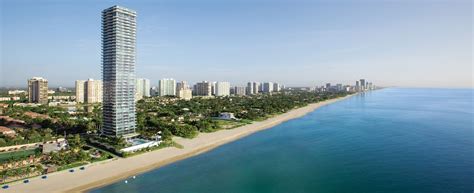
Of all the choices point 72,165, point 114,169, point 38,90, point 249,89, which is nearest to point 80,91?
point 38,90

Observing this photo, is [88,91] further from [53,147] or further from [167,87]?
[53,147]

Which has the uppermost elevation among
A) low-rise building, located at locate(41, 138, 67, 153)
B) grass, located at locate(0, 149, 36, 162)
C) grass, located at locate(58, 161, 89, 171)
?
low-rise building, located at locate(41, 138, 67, 153)

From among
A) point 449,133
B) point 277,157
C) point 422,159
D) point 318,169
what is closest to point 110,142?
point 277,157

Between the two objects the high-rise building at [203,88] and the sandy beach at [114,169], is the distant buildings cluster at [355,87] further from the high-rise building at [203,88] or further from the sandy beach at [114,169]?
the sandy beach at [114,169]

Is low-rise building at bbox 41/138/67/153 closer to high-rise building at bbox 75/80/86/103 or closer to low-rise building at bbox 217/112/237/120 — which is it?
low-rise building at bbox 217/112/237/120

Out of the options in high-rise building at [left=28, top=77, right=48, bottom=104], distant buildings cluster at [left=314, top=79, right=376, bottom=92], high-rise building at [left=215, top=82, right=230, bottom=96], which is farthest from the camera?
distant buildings cluster at [left=314, top=79, right=376, bottom=92]

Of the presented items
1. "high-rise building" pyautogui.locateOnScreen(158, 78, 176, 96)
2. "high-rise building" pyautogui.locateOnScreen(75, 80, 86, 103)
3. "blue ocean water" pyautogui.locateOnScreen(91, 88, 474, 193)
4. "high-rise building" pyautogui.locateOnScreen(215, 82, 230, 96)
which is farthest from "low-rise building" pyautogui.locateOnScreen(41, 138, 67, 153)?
"high-rise building" pyautogui.locateOnScreen(215, 82, 230, 96)
